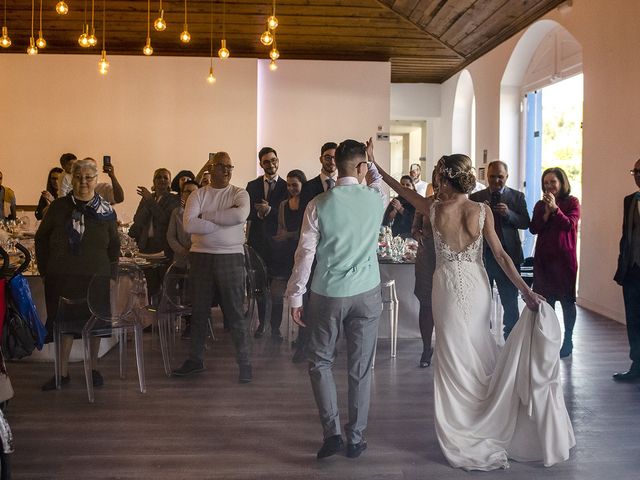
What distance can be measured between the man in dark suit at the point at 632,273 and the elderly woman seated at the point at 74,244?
12.0 ft

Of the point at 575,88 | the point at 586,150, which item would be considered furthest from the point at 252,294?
the point at 575,88

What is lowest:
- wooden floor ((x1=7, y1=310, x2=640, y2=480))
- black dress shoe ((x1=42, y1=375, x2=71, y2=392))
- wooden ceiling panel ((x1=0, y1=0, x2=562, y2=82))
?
wooden floor ((x1=7, y1=310, x2=640, y2=480))

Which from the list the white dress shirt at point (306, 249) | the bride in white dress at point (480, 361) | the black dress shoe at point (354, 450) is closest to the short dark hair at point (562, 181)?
the bride in white dress at point (480, 361)

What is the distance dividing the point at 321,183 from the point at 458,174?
2.04 meters

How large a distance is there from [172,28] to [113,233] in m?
7.57

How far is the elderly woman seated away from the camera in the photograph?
493 centimetres

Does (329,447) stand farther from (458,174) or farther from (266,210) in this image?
(266,210)

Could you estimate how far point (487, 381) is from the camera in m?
3.90

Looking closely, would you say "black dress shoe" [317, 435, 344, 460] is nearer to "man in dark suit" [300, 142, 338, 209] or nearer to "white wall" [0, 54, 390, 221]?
"man in dark suit" [300, 142, 338, 209]

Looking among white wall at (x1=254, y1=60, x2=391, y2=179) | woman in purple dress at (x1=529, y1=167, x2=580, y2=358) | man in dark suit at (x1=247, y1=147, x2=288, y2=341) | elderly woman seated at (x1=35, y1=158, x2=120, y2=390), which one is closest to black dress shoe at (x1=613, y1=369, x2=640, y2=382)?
woman in purple dress at (x1=529, y1=167, x2=580, y2=358)

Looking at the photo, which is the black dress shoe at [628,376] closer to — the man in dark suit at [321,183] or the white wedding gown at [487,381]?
the white wedding gown at [487,381]

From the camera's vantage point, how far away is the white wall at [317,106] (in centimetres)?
1286

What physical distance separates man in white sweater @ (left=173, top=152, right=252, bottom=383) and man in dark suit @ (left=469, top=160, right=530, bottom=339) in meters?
2.03

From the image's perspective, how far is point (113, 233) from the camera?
16.9 ft
